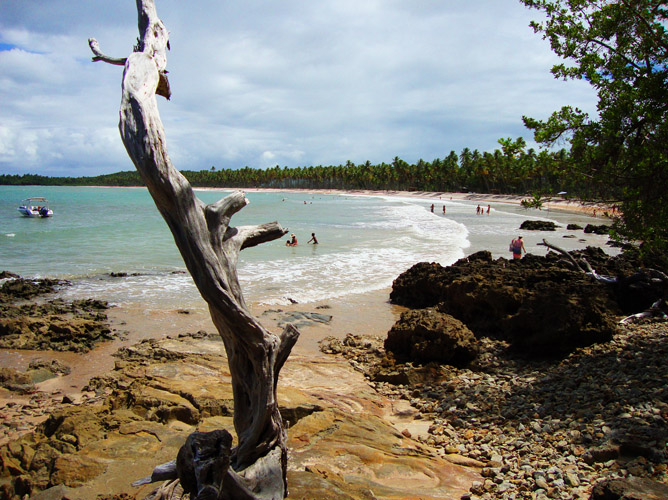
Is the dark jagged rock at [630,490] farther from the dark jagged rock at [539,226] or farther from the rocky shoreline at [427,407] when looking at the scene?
the dark jagged rock at [539,226]

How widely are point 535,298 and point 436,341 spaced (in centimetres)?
219

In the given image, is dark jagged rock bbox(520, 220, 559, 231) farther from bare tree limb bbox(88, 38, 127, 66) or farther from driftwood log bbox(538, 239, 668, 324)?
bare tree limb bbox(88, 38, 127, 66)

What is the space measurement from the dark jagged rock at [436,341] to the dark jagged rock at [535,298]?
110 centimetres

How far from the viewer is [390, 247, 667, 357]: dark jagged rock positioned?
7945mm

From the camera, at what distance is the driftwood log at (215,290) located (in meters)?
3.07

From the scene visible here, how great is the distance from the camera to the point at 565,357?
776cm

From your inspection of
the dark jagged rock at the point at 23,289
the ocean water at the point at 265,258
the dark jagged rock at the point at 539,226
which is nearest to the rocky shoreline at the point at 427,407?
the dark jagged rock at the point at 23,289

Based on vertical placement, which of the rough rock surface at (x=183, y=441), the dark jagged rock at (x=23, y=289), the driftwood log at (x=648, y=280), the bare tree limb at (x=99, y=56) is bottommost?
the dark jagged rock at (x=23, y=289)

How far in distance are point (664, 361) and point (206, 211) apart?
6461 mm

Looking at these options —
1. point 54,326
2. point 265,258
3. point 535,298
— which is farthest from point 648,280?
point 265,258

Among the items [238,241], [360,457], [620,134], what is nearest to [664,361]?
[620,134]

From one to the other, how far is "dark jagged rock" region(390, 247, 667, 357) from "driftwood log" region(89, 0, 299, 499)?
5.83 metres

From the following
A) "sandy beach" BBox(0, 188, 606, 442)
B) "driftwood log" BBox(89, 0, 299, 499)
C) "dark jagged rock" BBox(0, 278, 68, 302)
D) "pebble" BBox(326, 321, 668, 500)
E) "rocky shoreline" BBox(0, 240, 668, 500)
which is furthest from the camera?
"dark jagged rock" BBox(0, 278, 68, 302)

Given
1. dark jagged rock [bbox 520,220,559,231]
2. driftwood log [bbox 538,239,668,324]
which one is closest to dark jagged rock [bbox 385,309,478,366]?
driftwood log [bbox 538,239,668,324]
